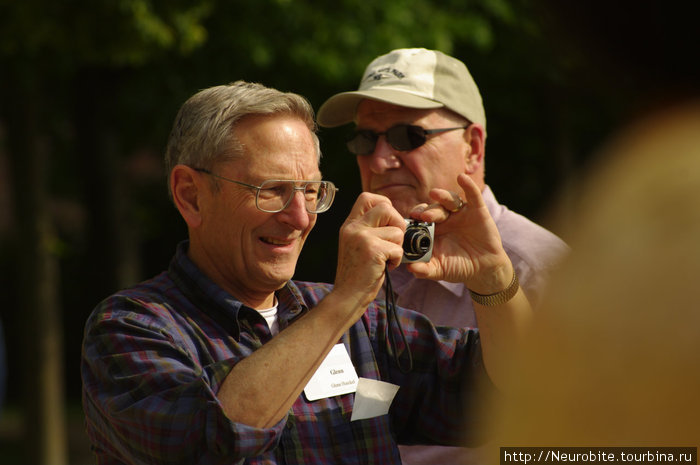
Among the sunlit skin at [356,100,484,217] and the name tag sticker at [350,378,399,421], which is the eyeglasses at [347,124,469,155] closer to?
the sunlit skin at [356,100,484,217]

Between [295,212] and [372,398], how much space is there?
56 cm

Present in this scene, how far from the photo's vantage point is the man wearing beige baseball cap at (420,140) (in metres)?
3.31

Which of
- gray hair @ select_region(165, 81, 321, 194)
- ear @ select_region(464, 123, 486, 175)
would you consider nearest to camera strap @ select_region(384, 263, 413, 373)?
gray hair @ select_region(165, 81, 321, 194)

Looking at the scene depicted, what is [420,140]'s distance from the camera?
3.47m

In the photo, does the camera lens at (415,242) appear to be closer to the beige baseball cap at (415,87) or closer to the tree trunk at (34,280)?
the beige baseball cap at (415,87)

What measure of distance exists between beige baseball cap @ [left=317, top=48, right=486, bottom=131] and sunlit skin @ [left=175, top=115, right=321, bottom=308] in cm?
97

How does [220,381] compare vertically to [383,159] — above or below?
below

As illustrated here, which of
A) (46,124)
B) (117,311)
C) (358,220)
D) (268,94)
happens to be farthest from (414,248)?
(46,124)

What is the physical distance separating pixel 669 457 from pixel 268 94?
69.9 inches

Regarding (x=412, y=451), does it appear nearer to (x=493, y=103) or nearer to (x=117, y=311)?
(x=117, y=311)

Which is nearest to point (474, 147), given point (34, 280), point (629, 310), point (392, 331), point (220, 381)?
point (392, 331)

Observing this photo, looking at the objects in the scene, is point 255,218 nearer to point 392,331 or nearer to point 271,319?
point 271,319

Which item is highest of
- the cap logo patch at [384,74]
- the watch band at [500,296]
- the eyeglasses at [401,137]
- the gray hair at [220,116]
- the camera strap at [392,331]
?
the cap logo patch at [384,74]

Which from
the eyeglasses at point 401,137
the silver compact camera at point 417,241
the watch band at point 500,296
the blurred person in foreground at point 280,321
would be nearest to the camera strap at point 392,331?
the blurred person in foreground at point 280,321
